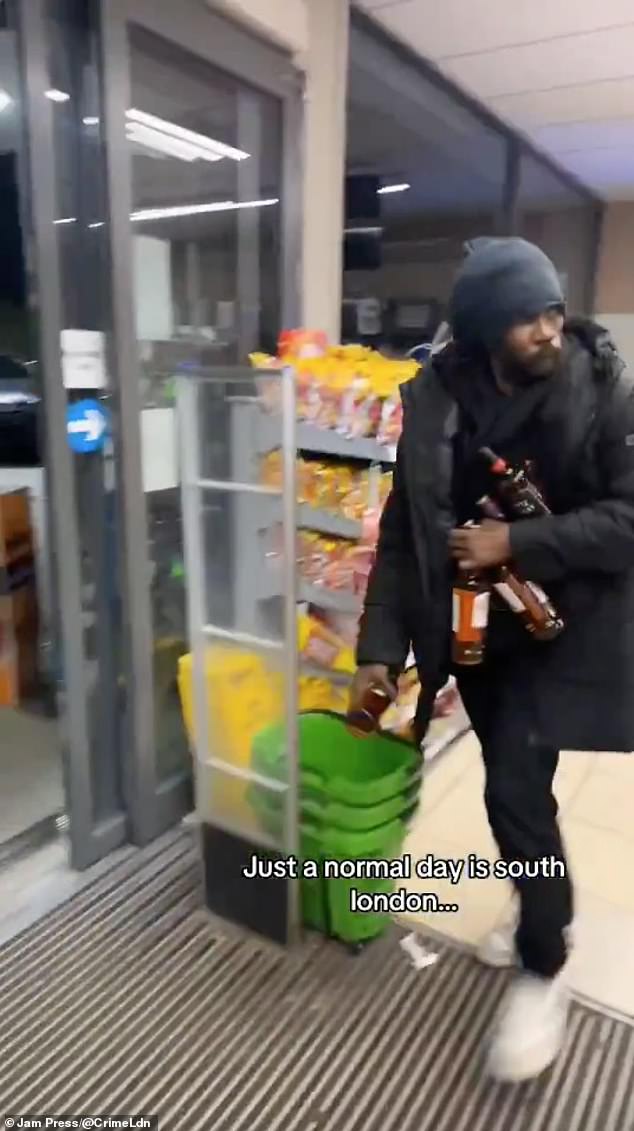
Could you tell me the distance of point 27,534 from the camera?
9.80ft

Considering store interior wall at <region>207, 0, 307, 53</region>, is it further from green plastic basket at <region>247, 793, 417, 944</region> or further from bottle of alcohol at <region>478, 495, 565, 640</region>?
green plastic basket at <region>247, 793, 417, 944</region>

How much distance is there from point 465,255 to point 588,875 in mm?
1467

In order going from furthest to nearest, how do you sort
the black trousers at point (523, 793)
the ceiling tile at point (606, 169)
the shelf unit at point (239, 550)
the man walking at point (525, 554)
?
the ceiling tile at point (606, 169)
the shelf unit at point (239, 550)
the black trousers at point (523, 793)
the man walking at point (525, 554)

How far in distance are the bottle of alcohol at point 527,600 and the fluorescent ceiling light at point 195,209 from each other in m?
1.15

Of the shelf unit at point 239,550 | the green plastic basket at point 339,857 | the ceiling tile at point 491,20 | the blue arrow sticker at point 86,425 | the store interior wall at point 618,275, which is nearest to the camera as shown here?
the shelf unit at point 239,550

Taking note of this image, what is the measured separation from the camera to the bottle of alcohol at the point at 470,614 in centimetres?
126

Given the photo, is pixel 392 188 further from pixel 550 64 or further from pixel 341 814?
pixel 341 814

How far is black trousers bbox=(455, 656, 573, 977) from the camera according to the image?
1323 millimetres

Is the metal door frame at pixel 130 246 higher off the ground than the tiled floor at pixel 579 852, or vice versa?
the metal door frame at pixel 130 246

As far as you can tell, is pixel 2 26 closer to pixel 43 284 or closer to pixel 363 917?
pixel 43 284

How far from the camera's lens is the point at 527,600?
1.24m

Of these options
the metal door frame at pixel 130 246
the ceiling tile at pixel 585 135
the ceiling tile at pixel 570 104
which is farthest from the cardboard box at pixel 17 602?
the ceiling tile at pixel 585 135

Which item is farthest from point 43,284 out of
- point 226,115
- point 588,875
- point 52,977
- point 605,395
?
point 588,875

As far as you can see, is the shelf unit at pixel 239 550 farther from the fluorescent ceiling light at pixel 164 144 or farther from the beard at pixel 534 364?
the fluorescent ceiling light at pixel 164 144
